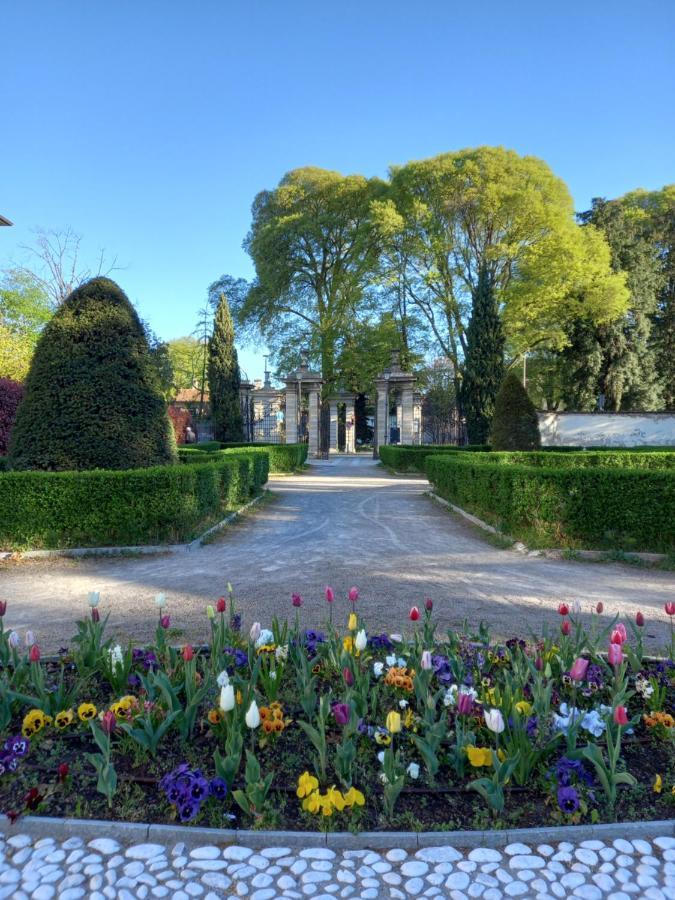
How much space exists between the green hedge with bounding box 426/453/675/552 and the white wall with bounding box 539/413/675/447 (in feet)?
56.4

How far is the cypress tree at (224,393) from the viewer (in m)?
27.2

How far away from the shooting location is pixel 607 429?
24141 millimetres

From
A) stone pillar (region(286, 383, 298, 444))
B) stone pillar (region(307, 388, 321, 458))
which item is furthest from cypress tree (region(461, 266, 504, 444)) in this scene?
stone pillar (region(286, 383, 298, 444))

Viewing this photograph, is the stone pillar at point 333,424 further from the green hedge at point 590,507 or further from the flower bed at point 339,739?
the flower bed at point 339,739

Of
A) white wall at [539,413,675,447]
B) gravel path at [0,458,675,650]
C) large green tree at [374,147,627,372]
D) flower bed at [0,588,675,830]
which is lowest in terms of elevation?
gravel path at [0,458,675,650]

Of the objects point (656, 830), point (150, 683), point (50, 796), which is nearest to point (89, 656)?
point (150, 683)

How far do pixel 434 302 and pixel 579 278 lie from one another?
7430 mm

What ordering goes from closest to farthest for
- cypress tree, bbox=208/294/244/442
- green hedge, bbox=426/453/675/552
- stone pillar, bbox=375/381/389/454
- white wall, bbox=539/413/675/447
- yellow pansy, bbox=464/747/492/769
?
1. yellow pansy, bbox=464/747/492/769
2. green hedge, bbox=426/453/675/552
3. white wall, bbox=539/413/675/447
4. cypress tree, bbox=208/294/244/442
5. stone pillar, bbox=375/381/389/454

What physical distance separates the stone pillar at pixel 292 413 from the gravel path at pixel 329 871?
28.2 meters

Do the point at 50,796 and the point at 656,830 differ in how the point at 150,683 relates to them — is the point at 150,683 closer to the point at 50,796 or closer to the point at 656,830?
the point at 50,796

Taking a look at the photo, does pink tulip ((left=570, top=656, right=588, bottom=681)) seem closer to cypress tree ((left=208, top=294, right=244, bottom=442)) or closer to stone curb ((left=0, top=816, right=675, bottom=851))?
stone curb ((left=0, top=816, right=675, bottom=851))

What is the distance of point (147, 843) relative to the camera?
1984 mm

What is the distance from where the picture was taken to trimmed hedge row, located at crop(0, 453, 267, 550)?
6973 mm

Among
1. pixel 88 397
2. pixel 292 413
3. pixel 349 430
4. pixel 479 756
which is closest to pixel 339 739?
pixel 479 756
